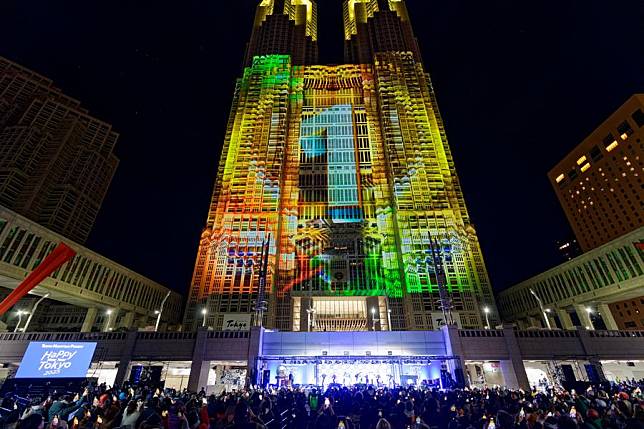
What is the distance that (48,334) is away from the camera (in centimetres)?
3256

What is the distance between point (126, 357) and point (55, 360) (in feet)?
24.9

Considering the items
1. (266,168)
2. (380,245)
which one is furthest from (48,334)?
(380,245)

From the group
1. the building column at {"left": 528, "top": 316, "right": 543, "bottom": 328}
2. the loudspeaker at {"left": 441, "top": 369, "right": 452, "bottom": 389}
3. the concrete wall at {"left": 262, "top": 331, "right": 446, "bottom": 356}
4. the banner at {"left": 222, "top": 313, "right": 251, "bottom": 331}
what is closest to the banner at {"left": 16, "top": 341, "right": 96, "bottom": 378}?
the concrete wall at {"left": 262, "top": 331, "right": 446, "bottom": 356}

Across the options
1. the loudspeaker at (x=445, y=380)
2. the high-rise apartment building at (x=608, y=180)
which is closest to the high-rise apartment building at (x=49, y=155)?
the loudspeaker at (x=445, y=380)

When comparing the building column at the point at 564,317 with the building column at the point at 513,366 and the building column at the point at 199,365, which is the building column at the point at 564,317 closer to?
the building column at the point at 513,366

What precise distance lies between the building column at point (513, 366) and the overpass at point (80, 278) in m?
56.4

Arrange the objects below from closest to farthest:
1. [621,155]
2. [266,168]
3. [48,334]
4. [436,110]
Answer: [48,334] < [266,168] < [436,110] < [621,155]

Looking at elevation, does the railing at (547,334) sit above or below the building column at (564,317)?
A: below

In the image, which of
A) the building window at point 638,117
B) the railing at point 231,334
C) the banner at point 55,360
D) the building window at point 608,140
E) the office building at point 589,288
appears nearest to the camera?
the banner at point 55,360

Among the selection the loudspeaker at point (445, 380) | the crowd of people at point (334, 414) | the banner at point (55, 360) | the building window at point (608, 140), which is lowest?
the crowd of people at point (334, 414)

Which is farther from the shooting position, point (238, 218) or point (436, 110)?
point (436, 110)

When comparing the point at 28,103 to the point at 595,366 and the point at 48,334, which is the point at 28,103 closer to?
the point at 48,334

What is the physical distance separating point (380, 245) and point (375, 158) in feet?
64.7

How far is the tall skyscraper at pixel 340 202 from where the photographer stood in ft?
171
